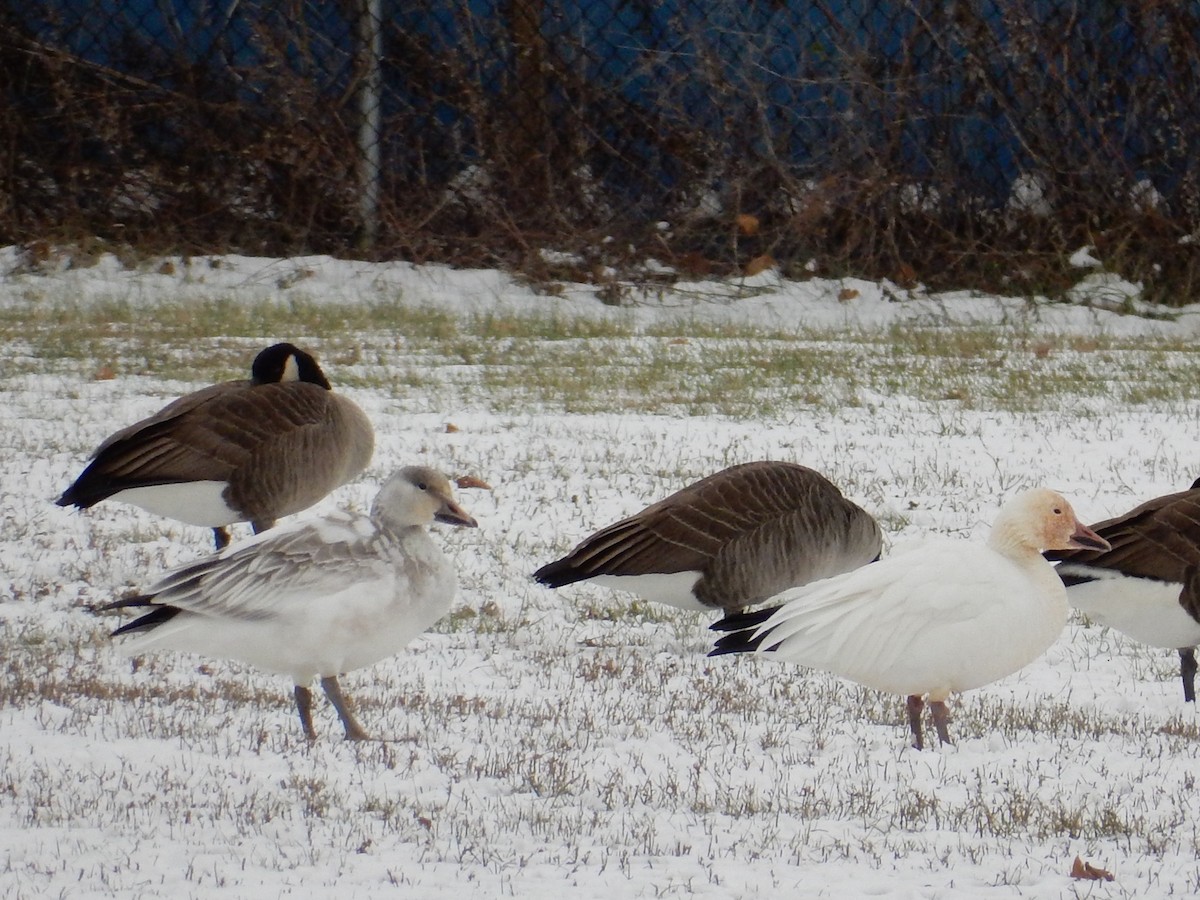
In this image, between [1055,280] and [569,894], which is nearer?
[569,894]

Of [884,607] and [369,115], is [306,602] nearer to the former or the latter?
[884,607]

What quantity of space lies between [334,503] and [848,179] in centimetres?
808

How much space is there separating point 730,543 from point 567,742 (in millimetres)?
1450

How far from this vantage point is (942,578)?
14.5 ft

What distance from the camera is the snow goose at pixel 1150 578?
16.5 ft

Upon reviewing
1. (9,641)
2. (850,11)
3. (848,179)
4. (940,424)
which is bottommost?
(9,641)

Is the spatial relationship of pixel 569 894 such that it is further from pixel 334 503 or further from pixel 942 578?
pixel 334 503

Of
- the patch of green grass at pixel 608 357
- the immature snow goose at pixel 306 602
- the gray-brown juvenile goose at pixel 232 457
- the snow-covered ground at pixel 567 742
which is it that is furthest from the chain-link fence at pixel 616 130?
the immature snow goose at pixel 306 602

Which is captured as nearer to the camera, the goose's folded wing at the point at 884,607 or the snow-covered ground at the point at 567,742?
the snow-covered ground at the point at 567,742

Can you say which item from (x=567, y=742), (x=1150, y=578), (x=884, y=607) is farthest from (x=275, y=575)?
(x=1150, y=578)

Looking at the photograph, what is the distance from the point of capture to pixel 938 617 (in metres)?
4.38

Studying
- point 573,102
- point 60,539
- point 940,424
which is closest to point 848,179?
point 573,102

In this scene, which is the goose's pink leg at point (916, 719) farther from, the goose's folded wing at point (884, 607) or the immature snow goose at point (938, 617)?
the goose's folded wing at point (884, 607)

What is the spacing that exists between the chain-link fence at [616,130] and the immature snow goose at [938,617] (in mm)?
9788
